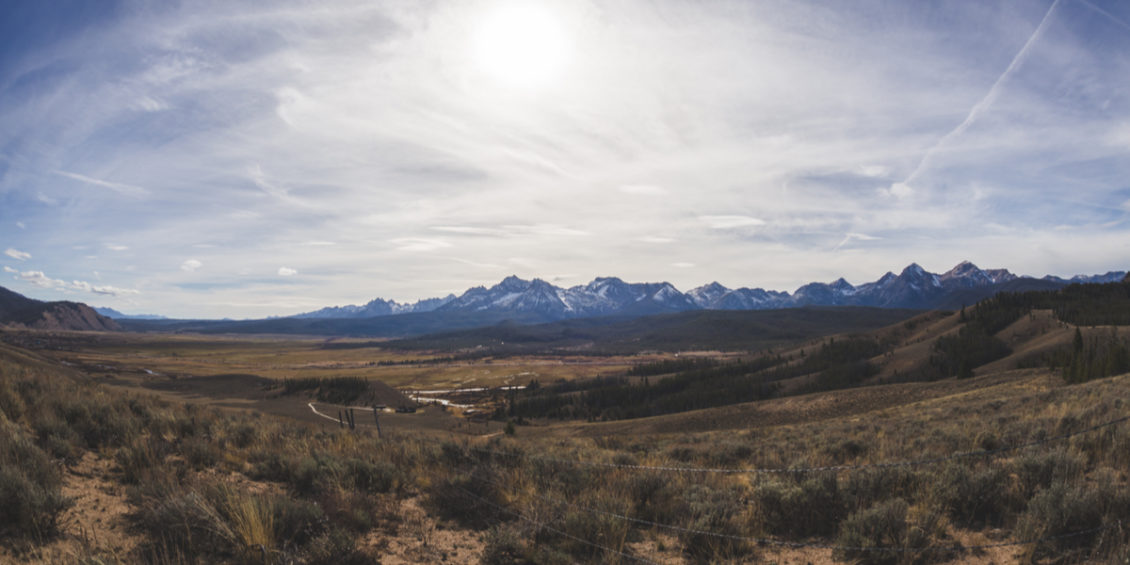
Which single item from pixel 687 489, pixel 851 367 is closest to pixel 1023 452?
pixel 687 489

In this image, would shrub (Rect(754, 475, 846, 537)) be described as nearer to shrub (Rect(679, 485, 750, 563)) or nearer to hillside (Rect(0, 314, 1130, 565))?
hillside (Rect(0, 314, 1130, 565))

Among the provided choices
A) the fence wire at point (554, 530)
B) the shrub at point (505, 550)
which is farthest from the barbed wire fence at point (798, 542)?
the shrub at point (505, 550)

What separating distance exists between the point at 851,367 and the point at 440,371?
135 metres

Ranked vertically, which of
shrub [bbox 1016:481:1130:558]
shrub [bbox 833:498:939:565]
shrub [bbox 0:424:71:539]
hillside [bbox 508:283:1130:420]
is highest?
shrub [bbox 0:424:71:539]

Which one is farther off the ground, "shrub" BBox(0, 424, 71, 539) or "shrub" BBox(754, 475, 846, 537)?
"shrub" BBox(0, 424, 71, 539)

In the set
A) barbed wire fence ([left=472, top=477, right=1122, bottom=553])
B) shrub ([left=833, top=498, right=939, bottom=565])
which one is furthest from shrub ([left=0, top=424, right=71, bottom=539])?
shrub ([left=833, top=498, right=939, bottom=565])

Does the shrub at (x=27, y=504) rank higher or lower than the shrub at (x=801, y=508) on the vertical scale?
higher

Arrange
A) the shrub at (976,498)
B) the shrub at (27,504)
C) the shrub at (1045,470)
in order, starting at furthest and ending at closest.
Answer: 1. the shrub at (1045,470)
2. the shrub at (976,498)
3. the shrub at (27,504)

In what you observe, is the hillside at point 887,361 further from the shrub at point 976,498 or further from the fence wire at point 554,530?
the fence wire at point 554,530

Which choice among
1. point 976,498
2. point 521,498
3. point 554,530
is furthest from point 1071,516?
point 521,498

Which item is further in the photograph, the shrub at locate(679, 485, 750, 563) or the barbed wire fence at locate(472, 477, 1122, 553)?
the shrub at locate(679, 485, 750, 563)

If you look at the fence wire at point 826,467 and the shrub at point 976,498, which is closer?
the shrub at point 976,498

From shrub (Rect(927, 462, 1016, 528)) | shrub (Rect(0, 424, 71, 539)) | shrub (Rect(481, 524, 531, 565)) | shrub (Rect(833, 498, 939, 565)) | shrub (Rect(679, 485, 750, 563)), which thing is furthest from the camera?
shrub (Rect(927, 462, 1016, 528))

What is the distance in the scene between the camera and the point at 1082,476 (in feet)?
22.1
